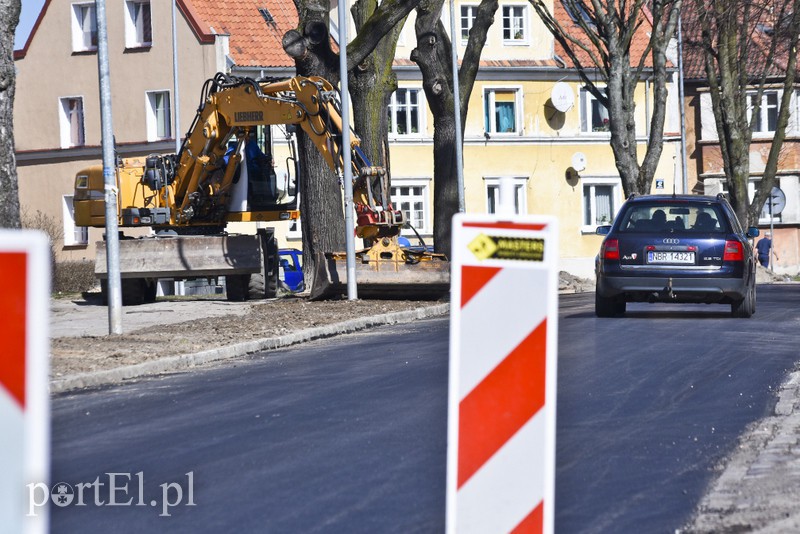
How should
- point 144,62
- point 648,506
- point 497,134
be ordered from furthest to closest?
point 497,134, point 144,62, point 648,506

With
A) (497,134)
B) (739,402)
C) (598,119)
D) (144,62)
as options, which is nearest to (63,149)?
(144,62)

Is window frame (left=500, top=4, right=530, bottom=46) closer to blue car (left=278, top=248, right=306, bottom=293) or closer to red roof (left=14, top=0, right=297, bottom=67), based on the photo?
red roof (left=14, top=0, right=297, bottom=67)

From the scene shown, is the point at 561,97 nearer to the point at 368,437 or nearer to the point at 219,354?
the point at 219,354

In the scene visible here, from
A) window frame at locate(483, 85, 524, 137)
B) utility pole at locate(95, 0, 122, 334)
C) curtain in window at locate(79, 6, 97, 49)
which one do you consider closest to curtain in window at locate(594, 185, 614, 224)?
window frame at locate(483, 85, 524, 137)

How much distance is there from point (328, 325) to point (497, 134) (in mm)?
35724

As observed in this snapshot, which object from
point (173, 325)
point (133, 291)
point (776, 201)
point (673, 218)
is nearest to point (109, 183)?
point (173, 325)

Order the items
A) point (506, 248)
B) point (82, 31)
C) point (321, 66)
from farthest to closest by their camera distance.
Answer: point (82, 31), point (321, 66), point (506, 248)

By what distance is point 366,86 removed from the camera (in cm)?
2919

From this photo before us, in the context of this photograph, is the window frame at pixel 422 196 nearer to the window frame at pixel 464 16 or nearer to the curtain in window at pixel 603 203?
the window frame at pixel 464 16

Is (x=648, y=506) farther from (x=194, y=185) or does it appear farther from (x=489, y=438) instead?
(x=194, y=185)

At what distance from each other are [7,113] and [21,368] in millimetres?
15252

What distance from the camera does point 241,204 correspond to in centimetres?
2825

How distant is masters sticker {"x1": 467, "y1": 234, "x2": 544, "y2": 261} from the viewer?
14.5 ft

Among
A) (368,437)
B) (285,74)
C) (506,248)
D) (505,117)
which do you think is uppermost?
(285,74)
